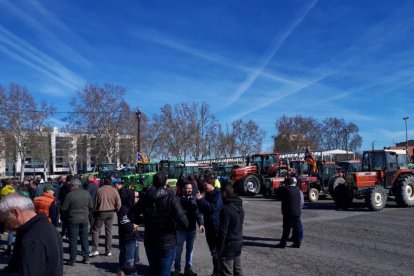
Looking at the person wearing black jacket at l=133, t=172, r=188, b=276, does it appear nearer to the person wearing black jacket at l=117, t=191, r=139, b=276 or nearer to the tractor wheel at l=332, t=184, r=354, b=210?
the person wearing black jacket at l=117, t=191, r=139, b=276

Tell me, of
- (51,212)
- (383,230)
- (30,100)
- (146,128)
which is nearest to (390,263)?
(383,230)

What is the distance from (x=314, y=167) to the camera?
22.7 metres

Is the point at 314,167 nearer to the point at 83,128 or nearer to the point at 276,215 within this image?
the point at 276,215

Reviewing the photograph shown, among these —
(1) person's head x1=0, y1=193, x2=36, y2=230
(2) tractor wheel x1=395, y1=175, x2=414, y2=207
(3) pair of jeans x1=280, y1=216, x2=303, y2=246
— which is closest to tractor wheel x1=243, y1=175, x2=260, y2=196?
(2) tractor wheel x1=395, y1=175, x2=414, y2=207

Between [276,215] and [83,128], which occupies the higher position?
[83,128]

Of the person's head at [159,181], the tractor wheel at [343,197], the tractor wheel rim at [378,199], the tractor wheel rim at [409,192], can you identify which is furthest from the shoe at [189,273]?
the tractor wheel rim at [409,192]

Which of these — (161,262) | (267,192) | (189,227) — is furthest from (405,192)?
(161,262)

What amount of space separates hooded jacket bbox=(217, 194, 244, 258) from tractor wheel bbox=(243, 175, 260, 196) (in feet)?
58.8

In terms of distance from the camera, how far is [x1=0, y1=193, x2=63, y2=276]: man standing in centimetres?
251

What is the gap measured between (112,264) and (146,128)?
55399 millimetres

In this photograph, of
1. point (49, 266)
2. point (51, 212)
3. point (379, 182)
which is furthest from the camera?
point (379, 182)

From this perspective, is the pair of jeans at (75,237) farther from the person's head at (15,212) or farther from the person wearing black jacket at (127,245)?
the person's head at (15,212)

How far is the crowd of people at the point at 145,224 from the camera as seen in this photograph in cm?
263

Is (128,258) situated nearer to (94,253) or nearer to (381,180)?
(94,253)
